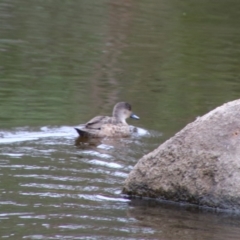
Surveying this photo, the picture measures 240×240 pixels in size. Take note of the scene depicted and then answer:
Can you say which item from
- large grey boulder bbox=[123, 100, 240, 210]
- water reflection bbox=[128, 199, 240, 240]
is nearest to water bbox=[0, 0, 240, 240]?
water reflection bbox=[128, 199, 240, 240]

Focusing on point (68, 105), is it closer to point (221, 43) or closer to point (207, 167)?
point (207, 167)

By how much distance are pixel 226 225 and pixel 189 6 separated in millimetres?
19163

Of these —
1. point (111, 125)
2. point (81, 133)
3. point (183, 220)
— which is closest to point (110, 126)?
point (111, 125)

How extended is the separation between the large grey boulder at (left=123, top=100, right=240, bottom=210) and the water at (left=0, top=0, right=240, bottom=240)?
0.13 meters

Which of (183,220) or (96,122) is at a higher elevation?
(96,122)

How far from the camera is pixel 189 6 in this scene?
2562cm

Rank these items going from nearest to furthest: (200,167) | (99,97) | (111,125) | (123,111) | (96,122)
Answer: (200,167), (96,122), (111,125), (123,111), (99,97)

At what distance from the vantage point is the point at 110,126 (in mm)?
11414

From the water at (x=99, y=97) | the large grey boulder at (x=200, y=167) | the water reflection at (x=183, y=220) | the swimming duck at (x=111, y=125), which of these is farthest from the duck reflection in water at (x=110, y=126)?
the water reflection at (x=183, y=220)

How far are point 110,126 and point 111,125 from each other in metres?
0.02

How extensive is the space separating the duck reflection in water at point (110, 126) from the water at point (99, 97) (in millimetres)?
174

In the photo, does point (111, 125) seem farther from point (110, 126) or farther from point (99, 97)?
point (99, 97)

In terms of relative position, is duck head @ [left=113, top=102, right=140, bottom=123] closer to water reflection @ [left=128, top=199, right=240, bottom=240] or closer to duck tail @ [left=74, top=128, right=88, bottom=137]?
duck tail @ [left=74, top=128, right=88, bottom=137]

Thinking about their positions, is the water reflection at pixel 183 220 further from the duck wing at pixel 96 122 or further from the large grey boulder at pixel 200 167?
the duck wing at pixel 96 122
